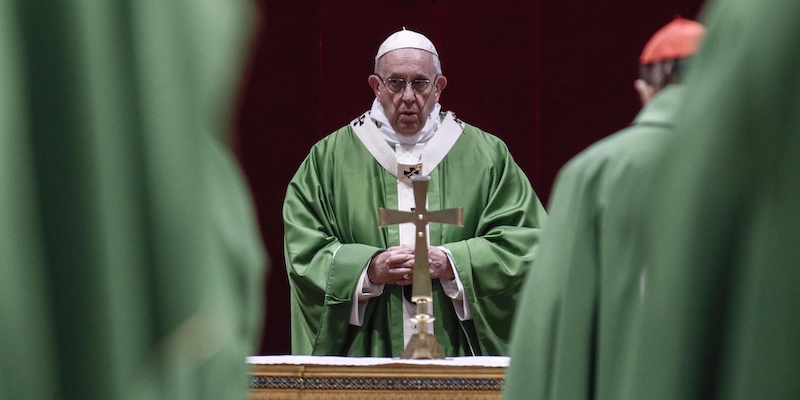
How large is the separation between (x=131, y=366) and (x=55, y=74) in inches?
9.9

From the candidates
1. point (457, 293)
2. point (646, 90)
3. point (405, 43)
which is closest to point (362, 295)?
point (457, 293)

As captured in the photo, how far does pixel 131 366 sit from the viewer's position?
3.29 feet

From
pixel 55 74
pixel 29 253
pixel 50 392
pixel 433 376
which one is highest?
pixel 55 74

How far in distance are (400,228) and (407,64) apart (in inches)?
26.8

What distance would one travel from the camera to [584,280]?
2254 mm

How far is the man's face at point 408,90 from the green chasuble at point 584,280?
8.81 ft

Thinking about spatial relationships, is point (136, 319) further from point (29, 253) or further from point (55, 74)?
point (55, 74)

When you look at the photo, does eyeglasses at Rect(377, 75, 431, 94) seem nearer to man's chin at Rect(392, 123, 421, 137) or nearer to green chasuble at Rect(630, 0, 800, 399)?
man's chin at Rect(392, 123, 421, 137)

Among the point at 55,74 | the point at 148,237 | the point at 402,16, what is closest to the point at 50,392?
the point at 148,237

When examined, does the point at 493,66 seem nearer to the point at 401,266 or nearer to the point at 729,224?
the point at 401,266

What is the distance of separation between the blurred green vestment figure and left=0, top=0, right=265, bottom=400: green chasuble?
372mm

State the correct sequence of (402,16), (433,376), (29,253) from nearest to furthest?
1. (29,253)
2. (433,376)
3. (402,16)

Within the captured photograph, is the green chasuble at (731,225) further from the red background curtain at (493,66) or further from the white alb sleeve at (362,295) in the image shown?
the red background curtain at (493,66)

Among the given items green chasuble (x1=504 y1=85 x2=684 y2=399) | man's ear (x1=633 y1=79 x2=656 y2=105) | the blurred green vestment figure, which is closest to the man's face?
man's ear (x1=633 y1=79 x2=656 y2=105)
